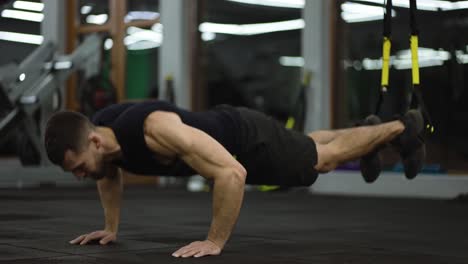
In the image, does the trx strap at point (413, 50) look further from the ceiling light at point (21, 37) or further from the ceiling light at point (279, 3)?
the ceiling light at point (21, 37)

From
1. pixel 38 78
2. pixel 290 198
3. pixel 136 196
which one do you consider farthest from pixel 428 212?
pixel 38 78

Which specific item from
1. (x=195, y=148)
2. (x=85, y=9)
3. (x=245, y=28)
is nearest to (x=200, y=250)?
(x=195, y=148)

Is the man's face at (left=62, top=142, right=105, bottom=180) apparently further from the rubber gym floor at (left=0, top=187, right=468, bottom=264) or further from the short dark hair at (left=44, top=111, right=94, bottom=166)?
the rubber gym floor at (left=0, top=187, right=468, bottom=264)

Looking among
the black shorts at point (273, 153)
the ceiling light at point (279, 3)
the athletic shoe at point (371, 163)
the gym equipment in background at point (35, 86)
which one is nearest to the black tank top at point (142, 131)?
the black shorts at point (273, 153)

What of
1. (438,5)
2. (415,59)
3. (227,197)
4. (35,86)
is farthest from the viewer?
(35,86)

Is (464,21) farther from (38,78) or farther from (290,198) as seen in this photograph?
(38,78)

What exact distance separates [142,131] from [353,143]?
1.03 meters

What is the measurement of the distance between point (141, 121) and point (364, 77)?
4910 millimetres

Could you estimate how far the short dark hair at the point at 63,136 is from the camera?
7.69 feet

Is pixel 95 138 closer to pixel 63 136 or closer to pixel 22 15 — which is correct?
pixel 63 136

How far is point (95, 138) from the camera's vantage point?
7.89 feet

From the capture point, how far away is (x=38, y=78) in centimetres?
832

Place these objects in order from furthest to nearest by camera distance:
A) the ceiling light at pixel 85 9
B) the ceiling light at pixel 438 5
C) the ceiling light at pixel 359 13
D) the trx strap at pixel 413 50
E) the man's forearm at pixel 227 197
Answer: the ceiling light at pixel 85 9 < the ceiling light at pixel 359 13 < the ceiling light at pixel 438 5 < the trx strap at pixel 413 50 < the man's forearm at pixel 227 197

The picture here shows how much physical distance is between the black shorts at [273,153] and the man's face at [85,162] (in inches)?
22.4
